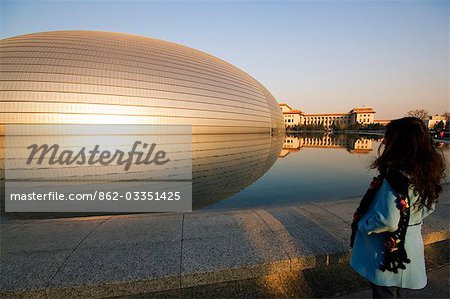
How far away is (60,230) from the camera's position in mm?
3156

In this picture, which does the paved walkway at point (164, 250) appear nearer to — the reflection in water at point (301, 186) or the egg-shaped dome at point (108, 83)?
the reflection in water at point (301, 186)

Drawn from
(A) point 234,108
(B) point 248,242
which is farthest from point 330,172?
(A) point 234,108

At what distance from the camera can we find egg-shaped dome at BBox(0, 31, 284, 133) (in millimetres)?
22781

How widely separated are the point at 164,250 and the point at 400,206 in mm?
2135

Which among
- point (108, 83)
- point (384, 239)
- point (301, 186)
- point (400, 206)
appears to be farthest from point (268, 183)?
point (108, 83)

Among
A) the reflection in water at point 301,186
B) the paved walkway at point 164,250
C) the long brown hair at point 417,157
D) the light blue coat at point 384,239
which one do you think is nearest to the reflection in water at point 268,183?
the reflection in water at point 301,186

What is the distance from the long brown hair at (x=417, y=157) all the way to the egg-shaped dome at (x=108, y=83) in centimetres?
2618

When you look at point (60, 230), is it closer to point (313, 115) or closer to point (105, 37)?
point (105, 37)

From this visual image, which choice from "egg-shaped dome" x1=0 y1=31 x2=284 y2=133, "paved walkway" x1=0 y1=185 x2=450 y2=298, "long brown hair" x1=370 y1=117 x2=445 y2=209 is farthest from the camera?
"egg-shaped dome" x1=0 y1=31 x2=284 y2=133

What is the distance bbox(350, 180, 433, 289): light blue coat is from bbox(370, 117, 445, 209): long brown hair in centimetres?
7

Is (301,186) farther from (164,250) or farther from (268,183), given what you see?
(164,250)

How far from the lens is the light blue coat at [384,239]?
4.67 feet

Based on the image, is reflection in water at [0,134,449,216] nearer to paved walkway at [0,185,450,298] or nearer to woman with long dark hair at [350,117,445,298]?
paved walkway at [0,185,450,298]

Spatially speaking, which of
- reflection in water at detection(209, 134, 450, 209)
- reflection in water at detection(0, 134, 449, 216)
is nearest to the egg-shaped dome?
reflection in water at detection(0, 134, 449, 216)
